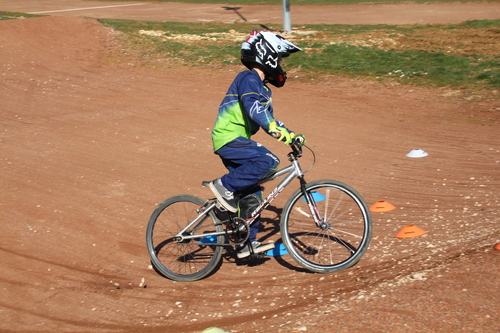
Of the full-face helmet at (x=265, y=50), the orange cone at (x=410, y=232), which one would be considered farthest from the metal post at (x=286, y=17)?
the full-face helmet at (x=265, y=50)

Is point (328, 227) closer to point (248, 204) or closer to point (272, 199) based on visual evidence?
point (272, 199)

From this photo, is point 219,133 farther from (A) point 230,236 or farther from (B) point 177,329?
(B) point 177,329

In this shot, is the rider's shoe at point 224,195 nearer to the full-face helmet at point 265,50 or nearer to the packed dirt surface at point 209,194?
the packed dirt surface at point 209,194

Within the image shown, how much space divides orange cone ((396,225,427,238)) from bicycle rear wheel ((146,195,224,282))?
186cm

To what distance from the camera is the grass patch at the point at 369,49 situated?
1190 centimetres

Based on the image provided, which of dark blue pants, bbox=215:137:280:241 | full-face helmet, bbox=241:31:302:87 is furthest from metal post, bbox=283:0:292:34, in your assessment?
dark blue pants, bbox=215:137:280:241

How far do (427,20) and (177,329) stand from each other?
1806cm

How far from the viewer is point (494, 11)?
20547 millimetres

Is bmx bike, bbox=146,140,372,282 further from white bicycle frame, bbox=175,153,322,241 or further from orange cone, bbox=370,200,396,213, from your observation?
orange cone, bbox=370,200,396,213

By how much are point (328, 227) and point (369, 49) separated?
10.7 m

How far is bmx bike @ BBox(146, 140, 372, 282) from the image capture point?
4.69 meters

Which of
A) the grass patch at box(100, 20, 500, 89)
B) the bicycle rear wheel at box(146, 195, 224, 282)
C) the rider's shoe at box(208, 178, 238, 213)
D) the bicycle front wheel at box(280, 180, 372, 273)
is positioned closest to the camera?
the bicycle front wheel at box(280, 180, 372, 273)

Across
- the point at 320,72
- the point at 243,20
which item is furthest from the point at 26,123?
the point at 243,20

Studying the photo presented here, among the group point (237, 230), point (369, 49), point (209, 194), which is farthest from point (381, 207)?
point (369, 49)
